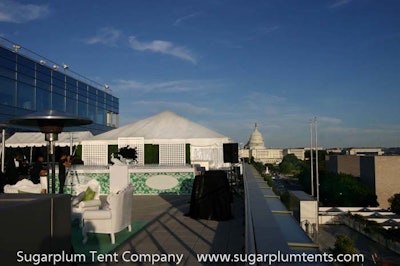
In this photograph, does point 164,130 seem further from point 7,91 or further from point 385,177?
point 385,177

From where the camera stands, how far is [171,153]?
18.9 metres

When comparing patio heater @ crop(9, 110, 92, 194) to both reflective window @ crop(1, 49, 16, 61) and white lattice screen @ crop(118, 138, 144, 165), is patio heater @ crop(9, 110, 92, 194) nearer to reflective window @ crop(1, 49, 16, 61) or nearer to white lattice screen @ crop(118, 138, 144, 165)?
white lattice screen @ crop(118, 138, 144, 165)

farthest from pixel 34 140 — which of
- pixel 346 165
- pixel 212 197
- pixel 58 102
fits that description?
pixel 346 165

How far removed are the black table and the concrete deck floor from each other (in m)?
0.16

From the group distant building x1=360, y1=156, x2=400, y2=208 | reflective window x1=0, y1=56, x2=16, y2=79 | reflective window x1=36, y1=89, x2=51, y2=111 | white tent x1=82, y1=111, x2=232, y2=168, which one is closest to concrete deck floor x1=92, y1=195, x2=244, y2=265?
white tent x1=82, y1=111, x2=232, y2=168

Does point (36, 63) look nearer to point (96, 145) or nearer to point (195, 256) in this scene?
point (96, 145)

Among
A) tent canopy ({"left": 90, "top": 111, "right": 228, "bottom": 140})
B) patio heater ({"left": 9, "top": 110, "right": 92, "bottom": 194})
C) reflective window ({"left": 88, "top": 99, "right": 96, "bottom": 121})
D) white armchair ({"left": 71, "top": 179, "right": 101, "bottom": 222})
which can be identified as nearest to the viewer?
white armchair ({"left": 71, "top": 179, "right": 101, "bottom": 222})

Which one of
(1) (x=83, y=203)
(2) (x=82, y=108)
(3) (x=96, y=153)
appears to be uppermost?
(2) (x=82, y=108)

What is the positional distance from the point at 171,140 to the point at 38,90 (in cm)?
2282

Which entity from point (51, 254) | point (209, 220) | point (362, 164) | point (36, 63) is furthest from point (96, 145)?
point (362, 164)

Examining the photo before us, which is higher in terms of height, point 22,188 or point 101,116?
point 101,116

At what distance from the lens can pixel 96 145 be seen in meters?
19.4

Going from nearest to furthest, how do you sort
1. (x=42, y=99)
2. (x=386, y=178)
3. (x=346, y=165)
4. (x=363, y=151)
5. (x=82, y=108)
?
(x=42, y=99) → (x=82, y=108) → (x=386, y=178) → (x=346, y=165) → (x=363, y=151)

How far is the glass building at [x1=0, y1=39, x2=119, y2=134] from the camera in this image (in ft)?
104
